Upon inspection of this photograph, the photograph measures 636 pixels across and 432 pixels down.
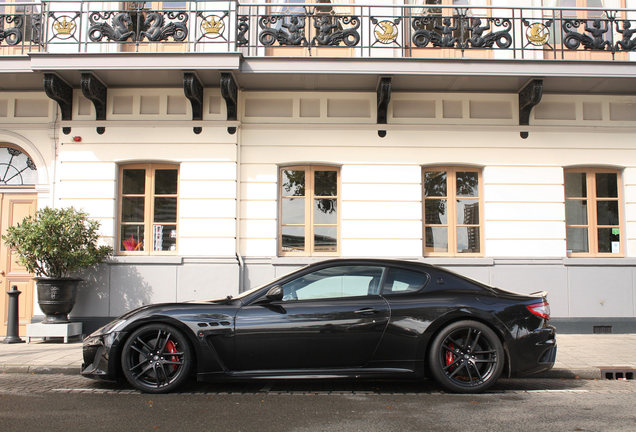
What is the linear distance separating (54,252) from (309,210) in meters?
4.41

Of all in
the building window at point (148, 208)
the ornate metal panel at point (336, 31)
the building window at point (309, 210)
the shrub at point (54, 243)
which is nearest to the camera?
the shrub at point (54, 243)

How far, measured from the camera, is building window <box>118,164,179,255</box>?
10.7 meters

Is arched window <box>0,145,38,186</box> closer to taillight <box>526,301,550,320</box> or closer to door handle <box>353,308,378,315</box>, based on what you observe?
door handle <box>353,308,378,315</box>

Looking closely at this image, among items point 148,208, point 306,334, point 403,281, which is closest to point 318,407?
point 306,334

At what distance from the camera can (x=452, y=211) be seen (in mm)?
10961

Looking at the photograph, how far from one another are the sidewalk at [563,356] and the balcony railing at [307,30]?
508 centimetres

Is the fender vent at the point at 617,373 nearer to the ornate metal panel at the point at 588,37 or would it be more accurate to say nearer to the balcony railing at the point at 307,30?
the balcony railing at the point at 307,30

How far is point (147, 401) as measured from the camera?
18.2 ft

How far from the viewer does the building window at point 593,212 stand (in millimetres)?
10969

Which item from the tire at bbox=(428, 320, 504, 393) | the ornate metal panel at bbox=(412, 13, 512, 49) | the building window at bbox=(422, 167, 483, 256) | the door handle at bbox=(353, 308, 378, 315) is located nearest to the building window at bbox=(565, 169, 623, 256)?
the building window at bbox=(422, 167, 483, 256)

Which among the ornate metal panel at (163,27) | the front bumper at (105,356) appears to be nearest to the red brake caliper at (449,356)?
the front bumper at (105,356)

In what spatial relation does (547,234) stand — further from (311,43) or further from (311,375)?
(311,375)

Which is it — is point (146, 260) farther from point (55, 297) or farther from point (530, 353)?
point (530, 353)

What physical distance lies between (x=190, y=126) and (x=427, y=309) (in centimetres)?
645
